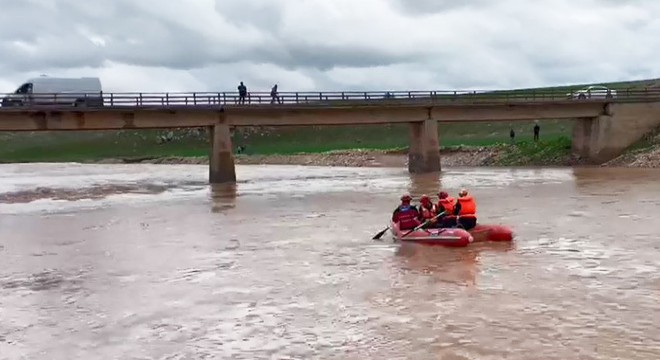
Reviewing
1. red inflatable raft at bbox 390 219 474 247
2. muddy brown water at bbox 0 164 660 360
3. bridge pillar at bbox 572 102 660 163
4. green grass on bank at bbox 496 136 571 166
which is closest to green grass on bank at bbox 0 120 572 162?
green grass on bank at bbox 496 136 571 166

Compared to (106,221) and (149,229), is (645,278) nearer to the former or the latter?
Answer: (149,229)

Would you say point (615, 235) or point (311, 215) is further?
point (311, 215)

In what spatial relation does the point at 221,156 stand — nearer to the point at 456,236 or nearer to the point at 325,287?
the point at 456,236

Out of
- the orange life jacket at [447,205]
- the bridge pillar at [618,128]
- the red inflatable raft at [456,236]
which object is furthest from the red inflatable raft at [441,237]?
the bridge pillar at [618,128]

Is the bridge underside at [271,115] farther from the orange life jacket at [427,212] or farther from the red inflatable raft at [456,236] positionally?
the red inflatable raft at [456,236]

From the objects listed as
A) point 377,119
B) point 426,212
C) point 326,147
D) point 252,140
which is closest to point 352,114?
point 377,119

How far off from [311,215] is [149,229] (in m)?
6.55

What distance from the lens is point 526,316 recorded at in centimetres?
1360

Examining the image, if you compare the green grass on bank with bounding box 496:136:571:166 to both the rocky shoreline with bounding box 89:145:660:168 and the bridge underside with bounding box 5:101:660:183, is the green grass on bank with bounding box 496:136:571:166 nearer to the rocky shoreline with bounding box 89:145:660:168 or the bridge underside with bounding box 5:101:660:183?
the rocky shoreline with bounding box 89:145:660:168

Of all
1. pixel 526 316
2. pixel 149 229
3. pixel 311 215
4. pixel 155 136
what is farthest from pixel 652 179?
pixel 155 136

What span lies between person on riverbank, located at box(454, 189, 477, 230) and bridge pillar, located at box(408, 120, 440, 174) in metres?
38.4

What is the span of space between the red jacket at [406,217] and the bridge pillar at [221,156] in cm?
3176

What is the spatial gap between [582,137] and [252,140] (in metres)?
73.0

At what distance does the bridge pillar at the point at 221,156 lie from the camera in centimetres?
5406
